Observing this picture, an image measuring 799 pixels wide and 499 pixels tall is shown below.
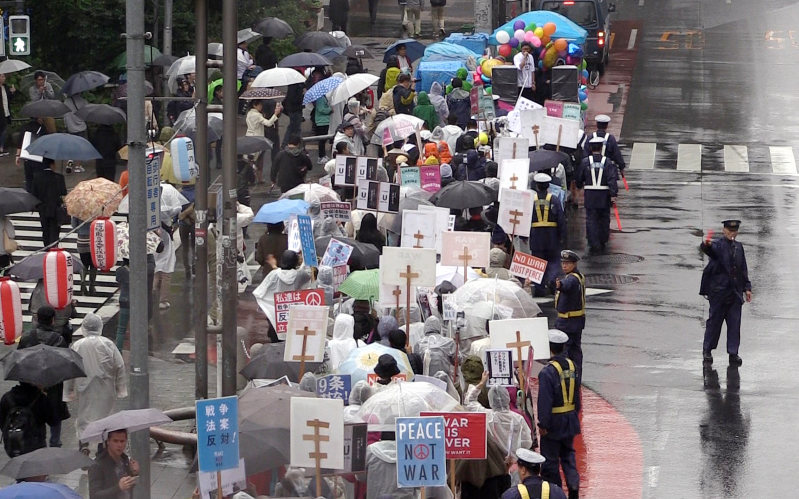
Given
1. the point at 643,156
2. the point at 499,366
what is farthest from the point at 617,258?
the point at 499,366

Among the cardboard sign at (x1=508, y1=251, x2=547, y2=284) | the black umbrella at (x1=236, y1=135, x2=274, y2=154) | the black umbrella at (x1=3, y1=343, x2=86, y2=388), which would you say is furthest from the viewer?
the black umbrella at (x1=236, y1=135, x2=274, y2=154)

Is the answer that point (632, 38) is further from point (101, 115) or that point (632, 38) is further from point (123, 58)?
point (101, 115)

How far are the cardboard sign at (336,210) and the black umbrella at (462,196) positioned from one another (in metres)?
1.39

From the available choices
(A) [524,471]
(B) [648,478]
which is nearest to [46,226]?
(B) [648,478]

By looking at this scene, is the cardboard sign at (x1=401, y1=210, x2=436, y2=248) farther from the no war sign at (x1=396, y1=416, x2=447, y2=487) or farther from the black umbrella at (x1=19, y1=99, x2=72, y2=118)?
the black umbrella at (x1=19, y1=99, x2=72, y2=118)

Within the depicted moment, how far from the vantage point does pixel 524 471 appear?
399 inches

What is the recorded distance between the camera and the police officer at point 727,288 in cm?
1628

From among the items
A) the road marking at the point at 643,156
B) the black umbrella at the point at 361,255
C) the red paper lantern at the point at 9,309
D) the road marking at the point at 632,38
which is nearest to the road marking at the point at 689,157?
the road marking at the point at 643,156

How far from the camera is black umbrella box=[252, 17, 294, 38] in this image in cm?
3009

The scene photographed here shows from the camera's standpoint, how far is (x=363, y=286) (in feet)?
47.0

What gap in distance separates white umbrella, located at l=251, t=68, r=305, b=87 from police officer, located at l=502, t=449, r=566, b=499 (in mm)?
15976

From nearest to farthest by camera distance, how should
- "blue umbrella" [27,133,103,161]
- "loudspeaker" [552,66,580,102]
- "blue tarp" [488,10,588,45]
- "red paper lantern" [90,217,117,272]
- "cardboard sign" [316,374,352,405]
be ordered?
"cardboard sign" [316,374,352,405]
"red paper lantern" [90,217,117,272]
"blue umbrella" [27,133,103,161]
"loudspeaker" [552,66,580,102]
"blue tarp" [488,10,588,45]

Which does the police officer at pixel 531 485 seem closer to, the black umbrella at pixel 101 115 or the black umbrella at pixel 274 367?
the black umbrella at pixel 274 367

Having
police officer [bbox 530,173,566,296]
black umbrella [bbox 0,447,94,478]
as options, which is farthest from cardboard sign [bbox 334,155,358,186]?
black umbrella [bbox 0,447,94,478]
